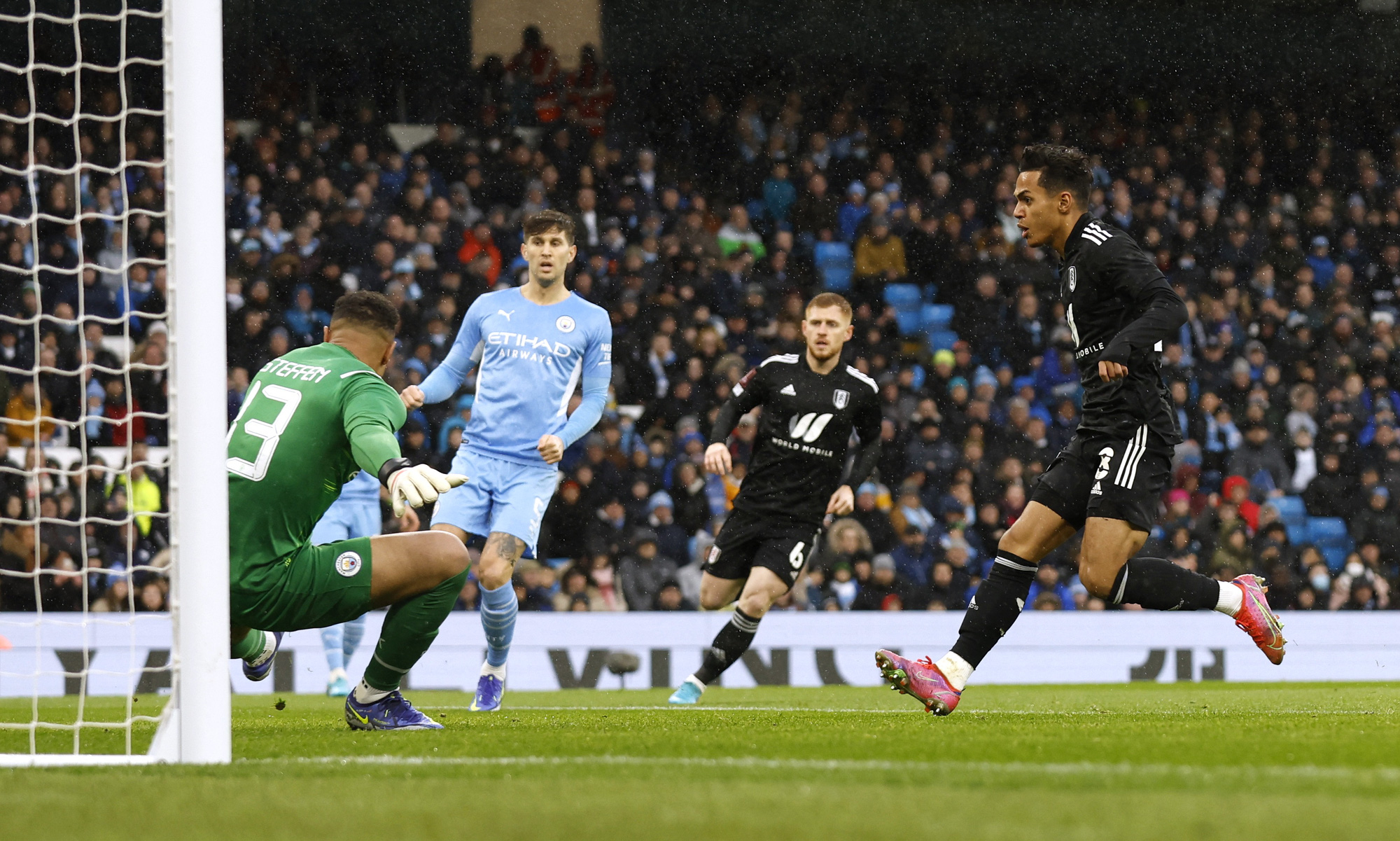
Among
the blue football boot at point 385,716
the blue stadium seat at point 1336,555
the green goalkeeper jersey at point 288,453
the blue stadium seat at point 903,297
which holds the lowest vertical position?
the blue stadium seat at point 1336,555

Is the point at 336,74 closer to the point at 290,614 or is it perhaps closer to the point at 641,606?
the point at 641,606

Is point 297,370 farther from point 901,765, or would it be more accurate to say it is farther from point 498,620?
point 498,620

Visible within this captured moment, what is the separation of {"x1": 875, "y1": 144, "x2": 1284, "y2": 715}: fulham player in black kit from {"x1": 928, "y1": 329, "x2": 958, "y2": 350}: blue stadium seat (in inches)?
394

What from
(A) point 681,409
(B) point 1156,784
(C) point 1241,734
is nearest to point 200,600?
(B) point 1156,784

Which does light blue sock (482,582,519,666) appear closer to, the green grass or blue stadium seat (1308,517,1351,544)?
the green grass

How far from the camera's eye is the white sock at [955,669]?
5.43 metres

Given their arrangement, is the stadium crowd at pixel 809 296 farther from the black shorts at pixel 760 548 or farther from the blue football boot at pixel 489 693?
the blue football boot at pixel 489 693

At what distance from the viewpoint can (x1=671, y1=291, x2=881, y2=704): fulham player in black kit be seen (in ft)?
25.5

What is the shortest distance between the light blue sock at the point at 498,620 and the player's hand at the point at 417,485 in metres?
3.30

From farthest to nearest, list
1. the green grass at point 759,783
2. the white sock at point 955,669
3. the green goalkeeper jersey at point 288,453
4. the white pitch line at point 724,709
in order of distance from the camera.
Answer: the white pitch line at point 724,709, the white sock at point 955,669, the green goalkeeper jersey at point 288,453, the green grass at point 759,783

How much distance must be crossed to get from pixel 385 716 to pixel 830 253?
38.7 ft

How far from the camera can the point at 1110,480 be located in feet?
Answer: 18.0

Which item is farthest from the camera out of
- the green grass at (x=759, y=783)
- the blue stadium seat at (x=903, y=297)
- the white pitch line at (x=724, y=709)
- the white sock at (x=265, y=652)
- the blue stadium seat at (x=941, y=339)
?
the blue stadium seat at (x=903, y=297)

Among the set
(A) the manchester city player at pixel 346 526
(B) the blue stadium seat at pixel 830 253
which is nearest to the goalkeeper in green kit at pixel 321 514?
(A) the manchester city player at pixel 346 526
